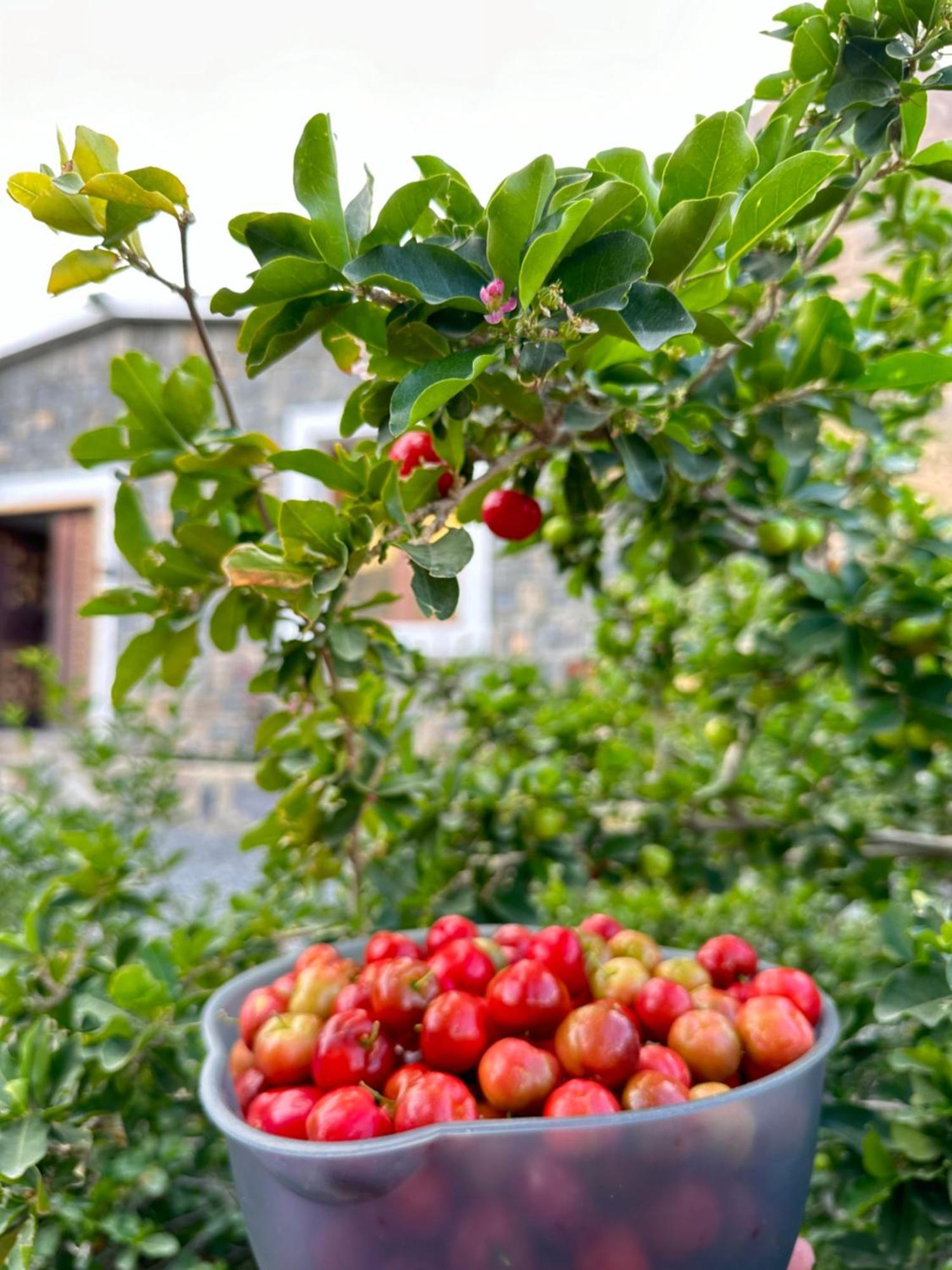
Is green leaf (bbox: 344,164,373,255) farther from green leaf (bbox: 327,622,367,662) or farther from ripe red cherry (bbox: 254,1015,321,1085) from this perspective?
ripe red cherry (bbox: 254,1015,321,1085)

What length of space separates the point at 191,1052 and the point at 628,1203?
641mm

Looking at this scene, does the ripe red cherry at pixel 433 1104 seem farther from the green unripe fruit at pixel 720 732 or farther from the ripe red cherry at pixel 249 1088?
the green unripe fruit at pixel 720 732

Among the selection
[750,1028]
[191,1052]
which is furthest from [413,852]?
[750,1028]

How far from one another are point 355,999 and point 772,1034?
10.8 inches

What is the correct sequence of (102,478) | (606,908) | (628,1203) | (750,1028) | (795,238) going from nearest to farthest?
1. (628,1203)
2. (750,1028)
3. (795,238)
4. (606,908)
5. (102,478)

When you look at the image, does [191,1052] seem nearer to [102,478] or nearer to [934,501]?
[934,501]

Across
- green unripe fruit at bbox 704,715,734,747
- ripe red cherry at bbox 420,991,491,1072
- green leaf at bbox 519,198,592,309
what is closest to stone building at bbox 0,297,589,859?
green unripe fruit at bbox 704,715,734,747

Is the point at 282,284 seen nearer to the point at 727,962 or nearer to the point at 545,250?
the point at 545,250

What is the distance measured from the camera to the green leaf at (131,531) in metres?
0.71

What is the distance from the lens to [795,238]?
0.69 meters

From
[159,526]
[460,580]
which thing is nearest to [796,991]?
[460,580]

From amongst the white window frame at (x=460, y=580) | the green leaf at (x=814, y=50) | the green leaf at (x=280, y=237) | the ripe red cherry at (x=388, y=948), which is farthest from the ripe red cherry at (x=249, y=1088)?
the white window frame at (x=460, y=580)

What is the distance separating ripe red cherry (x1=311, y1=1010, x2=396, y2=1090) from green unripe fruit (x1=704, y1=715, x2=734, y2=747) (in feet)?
2.53

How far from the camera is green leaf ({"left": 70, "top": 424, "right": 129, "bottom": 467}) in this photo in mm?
721
